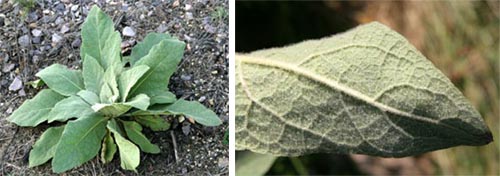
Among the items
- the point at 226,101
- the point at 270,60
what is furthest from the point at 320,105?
the point at 226,101

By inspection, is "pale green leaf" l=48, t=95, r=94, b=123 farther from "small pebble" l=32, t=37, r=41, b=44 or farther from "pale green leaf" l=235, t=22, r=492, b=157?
"pale green leaf" l=235, t=22, r=492, b=157

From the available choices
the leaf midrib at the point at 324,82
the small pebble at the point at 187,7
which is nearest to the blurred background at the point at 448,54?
the small pebble at the point at 187,7

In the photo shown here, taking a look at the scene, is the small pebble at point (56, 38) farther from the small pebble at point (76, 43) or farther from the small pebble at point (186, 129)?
the small pebble at point (186, 129)

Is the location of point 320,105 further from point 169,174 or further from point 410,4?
point 410,4

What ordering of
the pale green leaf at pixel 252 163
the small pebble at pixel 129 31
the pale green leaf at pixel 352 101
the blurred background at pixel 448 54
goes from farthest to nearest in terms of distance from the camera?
the blurred background at pixel 448 54 → the small pebble at pixel 129 31 → the pale green leaf at pixel 252 163 → the pale green leaf at pixel 352 101

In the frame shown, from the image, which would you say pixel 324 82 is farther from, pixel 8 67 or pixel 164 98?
pixel 8 67

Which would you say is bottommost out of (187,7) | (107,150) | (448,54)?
(448,54)

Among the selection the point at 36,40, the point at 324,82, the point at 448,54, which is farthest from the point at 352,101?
the point at 448,54
